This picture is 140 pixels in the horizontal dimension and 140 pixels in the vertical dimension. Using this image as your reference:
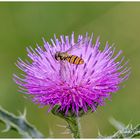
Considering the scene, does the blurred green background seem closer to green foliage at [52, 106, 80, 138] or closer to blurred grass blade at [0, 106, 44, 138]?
blurred grass blade at [0, 106, 44, 138]

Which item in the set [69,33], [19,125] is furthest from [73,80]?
[69,33]

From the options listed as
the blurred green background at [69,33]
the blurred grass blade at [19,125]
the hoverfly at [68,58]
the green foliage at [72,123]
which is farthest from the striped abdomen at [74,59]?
the blurred green background at [69,33]

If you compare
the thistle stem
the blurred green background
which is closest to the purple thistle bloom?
the thistle stem

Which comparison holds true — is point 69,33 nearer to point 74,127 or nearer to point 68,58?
point 68,58

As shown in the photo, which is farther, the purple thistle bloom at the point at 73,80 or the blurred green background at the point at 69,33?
the blurred green background at the point at 69,33

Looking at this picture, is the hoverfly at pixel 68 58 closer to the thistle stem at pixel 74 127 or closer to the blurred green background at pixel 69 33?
the thistle stem at pixel 74 127

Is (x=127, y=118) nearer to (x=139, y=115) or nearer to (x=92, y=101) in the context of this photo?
(x=139, y=115)
